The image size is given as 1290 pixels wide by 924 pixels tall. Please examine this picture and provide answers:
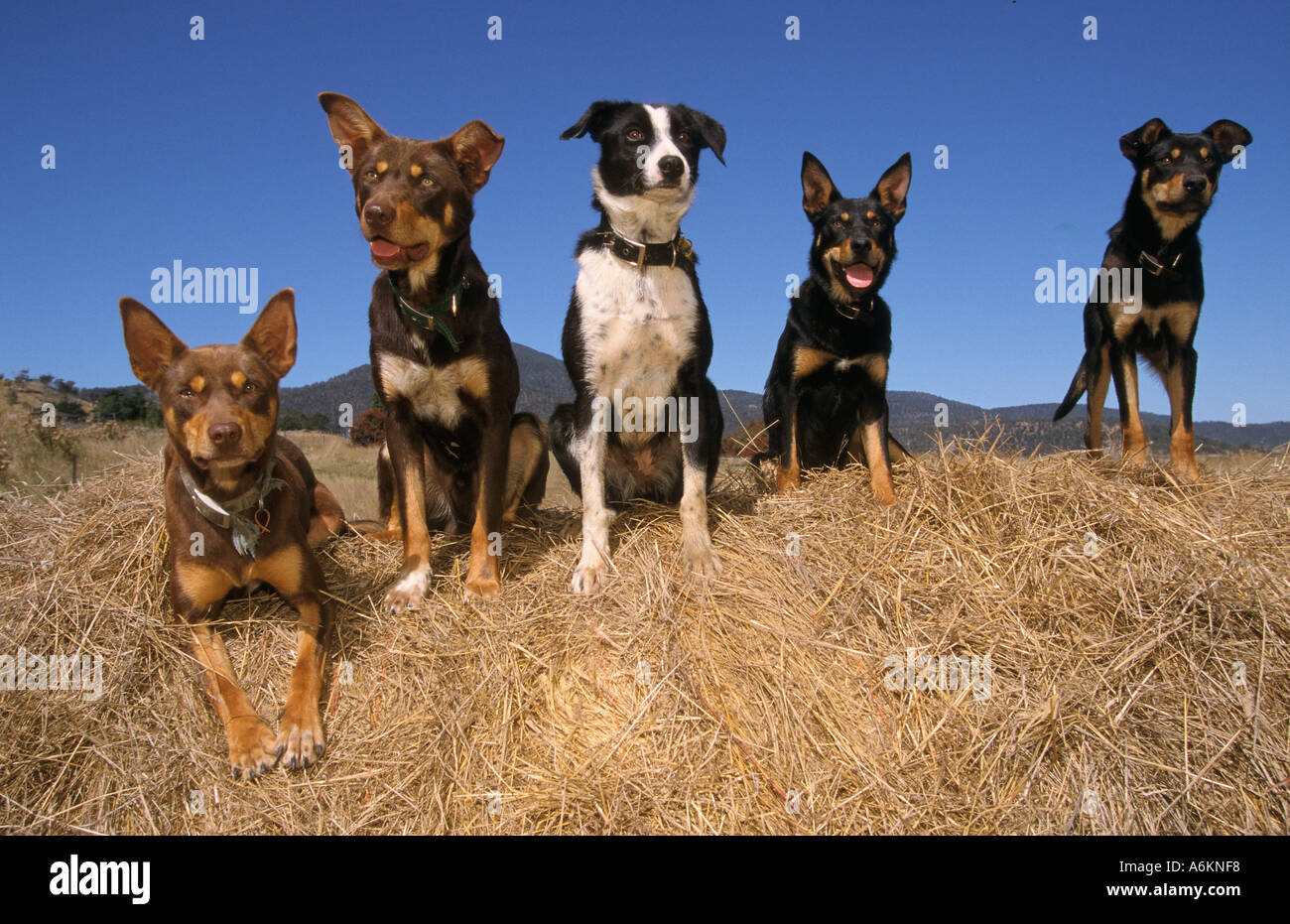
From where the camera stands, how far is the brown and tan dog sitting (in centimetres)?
307

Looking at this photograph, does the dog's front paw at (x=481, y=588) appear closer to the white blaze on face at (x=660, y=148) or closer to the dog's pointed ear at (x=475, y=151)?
the dog's pointed ear at (x=475, y=151)

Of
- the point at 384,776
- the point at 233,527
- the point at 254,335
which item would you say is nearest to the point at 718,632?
the point at 384,776

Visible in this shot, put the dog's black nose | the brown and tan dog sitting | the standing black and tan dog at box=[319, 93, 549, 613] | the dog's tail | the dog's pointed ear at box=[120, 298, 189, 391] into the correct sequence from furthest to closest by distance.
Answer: the dog's tail → the standing black and tan dog at box=[319, 93, 549, 613] → the dog's black nose → the dog's pointed ear at box=[120, 298, 189, 391] → the brown and tan dog sitting

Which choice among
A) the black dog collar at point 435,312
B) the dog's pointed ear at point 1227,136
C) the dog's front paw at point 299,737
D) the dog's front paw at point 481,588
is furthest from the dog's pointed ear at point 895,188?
the dog's front paw at point 299,737

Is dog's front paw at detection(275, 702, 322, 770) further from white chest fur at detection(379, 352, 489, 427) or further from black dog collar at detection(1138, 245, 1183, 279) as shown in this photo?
black dog collar at detection(1138, 245, 1183, 279)

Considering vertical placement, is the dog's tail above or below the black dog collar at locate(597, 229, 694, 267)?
below

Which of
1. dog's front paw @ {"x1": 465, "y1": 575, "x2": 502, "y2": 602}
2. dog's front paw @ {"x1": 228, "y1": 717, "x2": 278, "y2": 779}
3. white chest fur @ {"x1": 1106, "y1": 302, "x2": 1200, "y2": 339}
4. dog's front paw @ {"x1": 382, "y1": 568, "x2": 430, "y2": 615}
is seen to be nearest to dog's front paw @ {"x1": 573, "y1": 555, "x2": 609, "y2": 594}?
dog's front paw @ {"x1": 465, "y1": 575, "x2": 502, "y2": 602}

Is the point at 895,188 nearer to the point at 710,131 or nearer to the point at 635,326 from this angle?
the point at 710,131

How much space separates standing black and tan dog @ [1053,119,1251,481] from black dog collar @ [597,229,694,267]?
9.78 ft

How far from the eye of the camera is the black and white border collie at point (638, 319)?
3871 millimetres

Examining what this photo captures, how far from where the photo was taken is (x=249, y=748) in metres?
3.06

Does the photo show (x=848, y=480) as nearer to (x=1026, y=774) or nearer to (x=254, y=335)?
(x=1026, y=774)

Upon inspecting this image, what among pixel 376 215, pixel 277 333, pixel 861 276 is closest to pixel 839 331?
pixel 861 276

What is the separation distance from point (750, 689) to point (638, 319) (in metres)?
1.84
